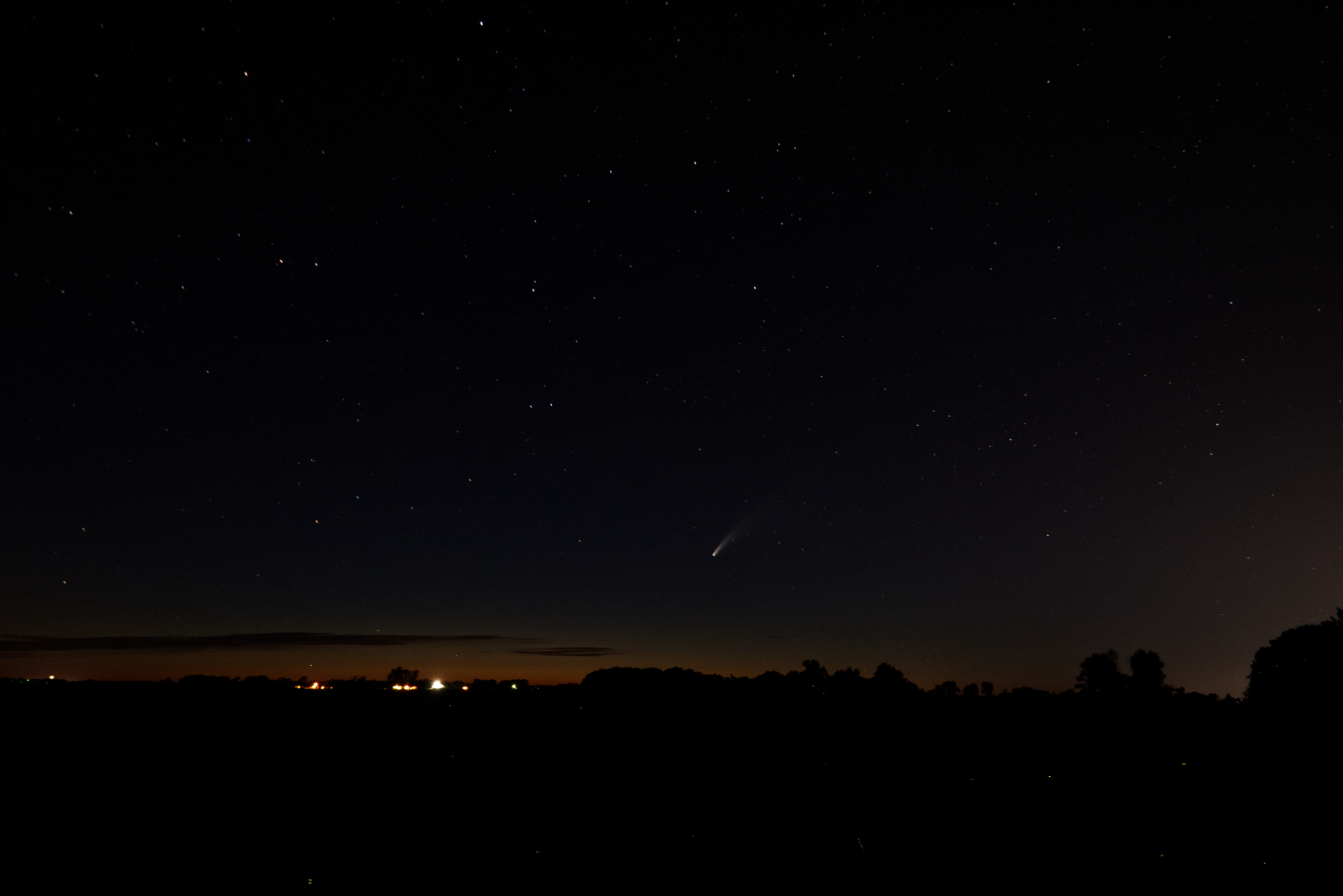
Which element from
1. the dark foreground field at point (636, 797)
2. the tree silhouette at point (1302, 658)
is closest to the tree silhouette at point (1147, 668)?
the tree silhouette at point (1302, 658)

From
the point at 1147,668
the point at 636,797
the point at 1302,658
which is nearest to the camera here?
the point at 636,797

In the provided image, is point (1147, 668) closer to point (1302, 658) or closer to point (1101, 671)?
point (1101, 671)

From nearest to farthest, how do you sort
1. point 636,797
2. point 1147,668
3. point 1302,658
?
point 636,797 < point 1302,658 < point 1147,668

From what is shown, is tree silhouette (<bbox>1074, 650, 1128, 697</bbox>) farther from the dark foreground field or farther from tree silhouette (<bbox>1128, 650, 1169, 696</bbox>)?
the dark foreground field

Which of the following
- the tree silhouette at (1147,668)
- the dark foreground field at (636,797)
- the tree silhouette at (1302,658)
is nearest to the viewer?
the dark foreground field at (636,797)

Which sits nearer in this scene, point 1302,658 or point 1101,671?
point 1302,658

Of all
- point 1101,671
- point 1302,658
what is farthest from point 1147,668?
point 1302,658

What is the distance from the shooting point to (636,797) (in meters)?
7.83

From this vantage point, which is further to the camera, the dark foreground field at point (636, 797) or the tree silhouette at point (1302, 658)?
the tree silhouette at point (1302, 658)

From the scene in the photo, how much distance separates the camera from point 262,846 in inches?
240

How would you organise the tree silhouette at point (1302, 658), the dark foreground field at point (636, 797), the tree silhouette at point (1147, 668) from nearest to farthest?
the dark foreground field at point (636, 797)
the tree silhouette at point (1302, 658)
the tree silhouette at point (1147, 668)

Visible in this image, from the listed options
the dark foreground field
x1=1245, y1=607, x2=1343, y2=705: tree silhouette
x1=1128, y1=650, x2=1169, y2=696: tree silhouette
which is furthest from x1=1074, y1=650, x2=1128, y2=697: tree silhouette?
the dark foreground field

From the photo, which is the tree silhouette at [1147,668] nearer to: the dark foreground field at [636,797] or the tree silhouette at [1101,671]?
the tree silhouette at [1101,671]

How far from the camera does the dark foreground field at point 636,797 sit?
6.11 m
